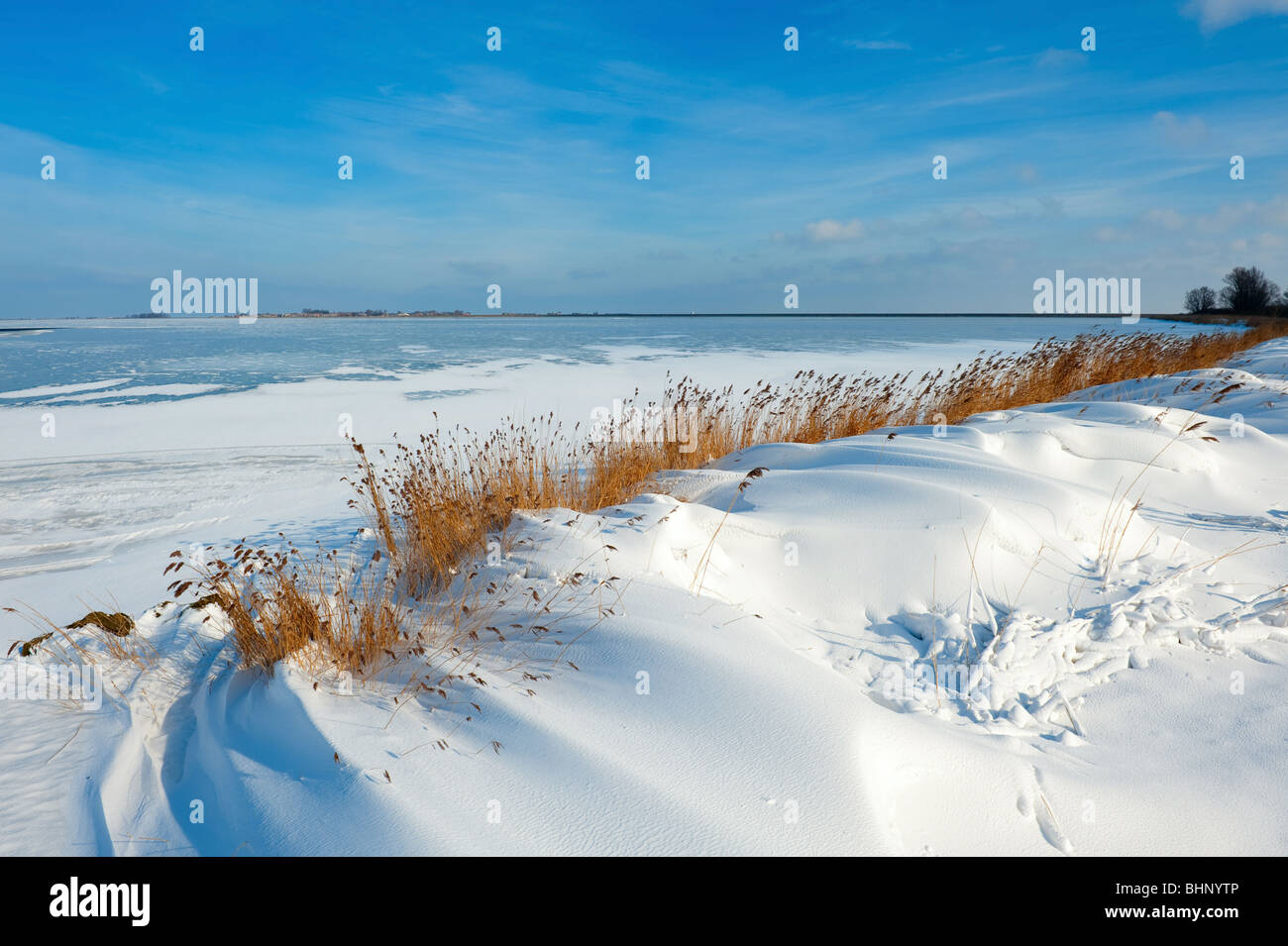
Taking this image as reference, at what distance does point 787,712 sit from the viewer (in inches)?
87.4

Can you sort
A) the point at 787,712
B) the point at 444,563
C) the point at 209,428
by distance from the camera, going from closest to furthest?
the point at 787,712 → the point at 444,563 → the point at 209,428

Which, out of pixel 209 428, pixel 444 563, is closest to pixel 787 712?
pixel 444 563

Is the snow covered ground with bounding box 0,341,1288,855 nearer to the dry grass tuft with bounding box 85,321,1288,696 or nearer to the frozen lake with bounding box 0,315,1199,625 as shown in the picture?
the dry grass tuft with bounding box 85,321,1288,696

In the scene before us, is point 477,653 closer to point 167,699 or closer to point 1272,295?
point 167,699

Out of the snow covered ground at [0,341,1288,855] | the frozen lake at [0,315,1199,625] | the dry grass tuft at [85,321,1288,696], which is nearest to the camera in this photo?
the snow covered ground at [0,341,1288,855]

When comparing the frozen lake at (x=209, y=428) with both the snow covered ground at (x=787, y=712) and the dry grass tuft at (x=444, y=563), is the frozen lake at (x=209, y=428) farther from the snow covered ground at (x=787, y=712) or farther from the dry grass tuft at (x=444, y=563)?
the snow covered ground at (x=787, y=712)

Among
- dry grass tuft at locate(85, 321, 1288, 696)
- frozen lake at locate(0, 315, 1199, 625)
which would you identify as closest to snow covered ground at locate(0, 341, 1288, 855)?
dry grass tuft at locate(85, 321, 1288, 696)

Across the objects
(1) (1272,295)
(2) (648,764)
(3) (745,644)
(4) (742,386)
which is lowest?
(2) (648,764)

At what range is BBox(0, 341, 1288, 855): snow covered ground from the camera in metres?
1.90

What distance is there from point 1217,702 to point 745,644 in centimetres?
181

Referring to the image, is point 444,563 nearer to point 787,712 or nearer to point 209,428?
point 787,712

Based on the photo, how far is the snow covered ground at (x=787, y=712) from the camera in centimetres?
190

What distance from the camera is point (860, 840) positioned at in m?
1.78
